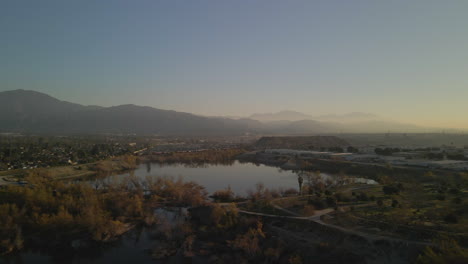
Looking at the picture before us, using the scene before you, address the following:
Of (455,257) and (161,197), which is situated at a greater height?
(455,257)

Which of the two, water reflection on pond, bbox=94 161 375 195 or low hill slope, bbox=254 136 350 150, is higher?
low hill slope, bbox=254 136 350 150

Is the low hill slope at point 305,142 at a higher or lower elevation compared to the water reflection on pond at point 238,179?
higher

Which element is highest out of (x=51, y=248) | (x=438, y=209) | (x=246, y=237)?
(x=438, y=209)

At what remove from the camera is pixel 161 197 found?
1108 inches

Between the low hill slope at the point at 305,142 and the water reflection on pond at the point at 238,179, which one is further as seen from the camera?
the low hill slope at the point at 305,142

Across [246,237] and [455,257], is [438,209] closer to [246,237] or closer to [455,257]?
[455,257]

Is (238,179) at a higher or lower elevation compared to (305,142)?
lower

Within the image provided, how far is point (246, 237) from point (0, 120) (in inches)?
8606

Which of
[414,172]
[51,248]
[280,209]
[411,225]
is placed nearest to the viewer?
[411,225]

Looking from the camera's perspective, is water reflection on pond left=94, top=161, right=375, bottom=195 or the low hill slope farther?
the low hill slope

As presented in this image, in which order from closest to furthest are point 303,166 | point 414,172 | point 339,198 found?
point 339,198
point 414,172
point 303,166

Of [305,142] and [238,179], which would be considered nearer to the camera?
[238,179]

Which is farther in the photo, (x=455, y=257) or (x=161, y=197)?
(x=161, y=197)

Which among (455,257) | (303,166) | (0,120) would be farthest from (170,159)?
(0,120)
